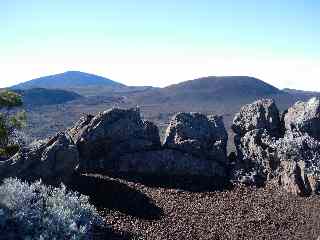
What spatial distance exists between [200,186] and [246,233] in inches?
209

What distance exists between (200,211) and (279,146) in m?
6.83

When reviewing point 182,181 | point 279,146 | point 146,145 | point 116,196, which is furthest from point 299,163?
point 116,196

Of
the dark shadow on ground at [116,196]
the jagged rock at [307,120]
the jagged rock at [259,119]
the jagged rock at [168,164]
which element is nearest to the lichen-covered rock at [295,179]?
the jagged rock at [307,120]

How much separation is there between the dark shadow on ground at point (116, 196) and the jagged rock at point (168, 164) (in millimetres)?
2383

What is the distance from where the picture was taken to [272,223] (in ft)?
70.7

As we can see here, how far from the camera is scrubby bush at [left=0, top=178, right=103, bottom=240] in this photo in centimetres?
1603

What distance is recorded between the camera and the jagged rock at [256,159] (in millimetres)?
26547

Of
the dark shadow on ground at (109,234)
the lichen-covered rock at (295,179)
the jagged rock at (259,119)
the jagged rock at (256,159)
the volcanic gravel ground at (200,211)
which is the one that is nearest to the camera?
the dark shadow on ground at (109,234)

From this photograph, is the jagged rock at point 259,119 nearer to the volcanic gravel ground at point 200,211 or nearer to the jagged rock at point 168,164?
the jagged rock at point 168,164

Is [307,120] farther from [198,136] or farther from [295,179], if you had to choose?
[198,136]

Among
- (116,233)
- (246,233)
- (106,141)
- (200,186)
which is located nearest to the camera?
(116,233)

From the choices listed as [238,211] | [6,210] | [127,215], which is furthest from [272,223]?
[6,210]

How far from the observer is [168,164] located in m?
26.8

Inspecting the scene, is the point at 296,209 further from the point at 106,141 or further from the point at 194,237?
the point at 106,141
